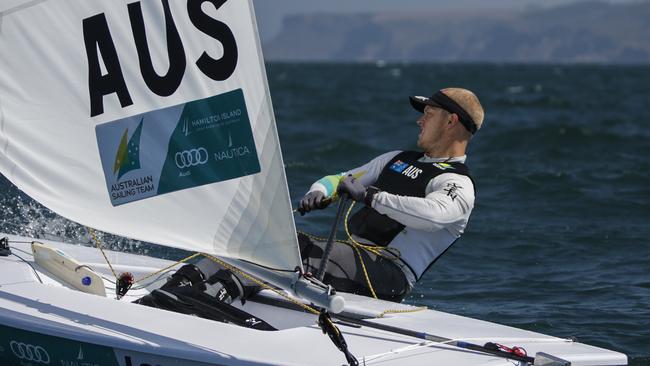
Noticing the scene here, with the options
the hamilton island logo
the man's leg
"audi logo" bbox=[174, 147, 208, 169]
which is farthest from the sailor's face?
the hamilton island logo

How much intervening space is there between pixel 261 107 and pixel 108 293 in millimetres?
1449

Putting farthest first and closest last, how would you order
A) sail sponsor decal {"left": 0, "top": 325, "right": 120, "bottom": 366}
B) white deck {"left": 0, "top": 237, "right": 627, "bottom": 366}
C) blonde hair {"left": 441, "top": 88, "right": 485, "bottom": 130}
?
blonde hair {"left": 441, "top": 88, "right": 485, "bottom": 130}
sail sponsor decal {"left": 0, "top": 325, "right": 120, "bottom": 366}
white deck {"left": 0, "top": 237, "right": 627, "bottom": 366}

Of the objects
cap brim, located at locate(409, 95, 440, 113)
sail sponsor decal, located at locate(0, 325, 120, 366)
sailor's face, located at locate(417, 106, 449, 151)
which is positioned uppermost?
cap brim, located at locate(409, 95, 440, 113)

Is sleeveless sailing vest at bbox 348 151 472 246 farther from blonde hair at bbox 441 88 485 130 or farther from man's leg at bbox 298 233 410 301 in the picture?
blonde hair at bbox 441 88 485 130

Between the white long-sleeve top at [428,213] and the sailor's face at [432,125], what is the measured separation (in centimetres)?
8

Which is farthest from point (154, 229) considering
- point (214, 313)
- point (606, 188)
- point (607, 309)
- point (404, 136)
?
point (404, 136)

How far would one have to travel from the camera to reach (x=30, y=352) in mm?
4219

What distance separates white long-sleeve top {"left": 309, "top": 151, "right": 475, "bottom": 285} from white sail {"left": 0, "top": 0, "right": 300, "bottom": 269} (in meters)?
0.53

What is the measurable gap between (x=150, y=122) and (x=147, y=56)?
0.25 meters

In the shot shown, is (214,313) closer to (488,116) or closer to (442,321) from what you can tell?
(442,321)

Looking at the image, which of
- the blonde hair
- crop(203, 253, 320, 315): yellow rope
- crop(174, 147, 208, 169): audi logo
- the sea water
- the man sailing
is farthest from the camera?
the sea water

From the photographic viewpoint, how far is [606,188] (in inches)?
437

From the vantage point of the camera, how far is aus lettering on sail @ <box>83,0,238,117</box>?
405 cm

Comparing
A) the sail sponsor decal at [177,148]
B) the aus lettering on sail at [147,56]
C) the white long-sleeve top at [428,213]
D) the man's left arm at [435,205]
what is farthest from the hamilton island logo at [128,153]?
the man's left arm at [435,205]
